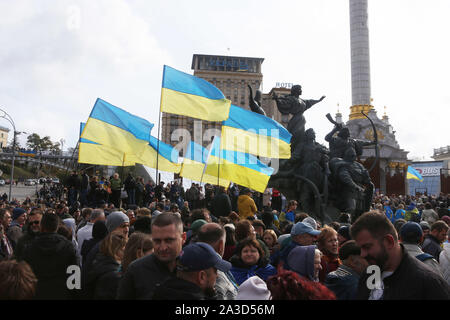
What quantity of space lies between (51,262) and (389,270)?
8.79 feet

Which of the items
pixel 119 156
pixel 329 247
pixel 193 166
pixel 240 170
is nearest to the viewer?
pixel 329 247

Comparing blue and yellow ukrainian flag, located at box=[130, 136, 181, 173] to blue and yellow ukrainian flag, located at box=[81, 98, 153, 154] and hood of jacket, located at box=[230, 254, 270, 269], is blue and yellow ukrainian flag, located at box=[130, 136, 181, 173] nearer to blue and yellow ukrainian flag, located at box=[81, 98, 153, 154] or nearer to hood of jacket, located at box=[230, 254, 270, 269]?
blue and yellow ukrainian flag, located at box=[81, 98, 153, 154]

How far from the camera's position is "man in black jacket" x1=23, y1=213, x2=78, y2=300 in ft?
11.2

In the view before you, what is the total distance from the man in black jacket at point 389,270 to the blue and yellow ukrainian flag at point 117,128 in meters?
7.97

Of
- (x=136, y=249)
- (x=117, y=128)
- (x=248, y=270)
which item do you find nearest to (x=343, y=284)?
(x=248, y=270)

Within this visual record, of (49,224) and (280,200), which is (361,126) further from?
(49,224)

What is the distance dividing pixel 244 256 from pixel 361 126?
6264cm

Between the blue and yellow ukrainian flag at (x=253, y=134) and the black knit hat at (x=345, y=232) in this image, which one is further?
the blue and yellow ukrainian flag at (x=253, y=134)

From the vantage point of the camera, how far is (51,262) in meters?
3.55

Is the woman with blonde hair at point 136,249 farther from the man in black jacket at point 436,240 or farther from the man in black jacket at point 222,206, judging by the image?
the man in black jacket at point 222,206

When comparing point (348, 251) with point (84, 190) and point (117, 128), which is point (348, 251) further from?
point (84, 190)

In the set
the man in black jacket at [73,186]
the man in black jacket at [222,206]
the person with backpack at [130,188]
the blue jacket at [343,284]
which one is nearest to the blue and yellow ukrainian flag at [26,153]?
the man in black jacket at [73,186]

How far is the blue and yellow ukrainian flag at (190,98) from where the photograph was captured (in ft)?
30.5
